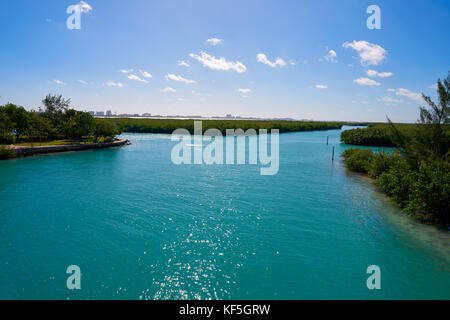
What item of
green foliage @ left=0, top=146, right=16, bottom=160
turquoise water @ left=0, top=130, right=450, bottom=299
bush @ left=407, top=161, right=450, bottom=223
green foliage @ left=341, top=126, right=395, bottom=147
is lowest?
turquoise water @ left=0, top=130, right=450, bottom=299

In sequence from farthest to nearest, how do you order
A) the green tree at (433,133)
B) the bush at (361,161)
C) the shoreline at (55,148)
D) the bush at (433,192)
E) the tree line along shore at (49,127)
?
1. the tree line along shore at (49,127)
2. the shoreline at (55,148)
3. the bush at (361,161)
4. the green tree at (433,133)
5. the bush at (433,192)

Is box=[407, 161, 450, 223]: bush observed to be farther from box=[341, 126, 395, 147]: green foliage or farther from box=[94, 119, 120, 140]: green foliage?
box=[341, 126, 395, 147]: green foliage

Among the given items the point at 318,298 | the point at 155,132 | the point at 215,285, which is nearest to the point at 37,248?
the point at 215,285

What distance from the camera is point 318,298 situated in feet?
26.7

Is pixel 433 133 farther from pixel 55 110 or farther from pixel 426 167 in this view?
pixel 55 110

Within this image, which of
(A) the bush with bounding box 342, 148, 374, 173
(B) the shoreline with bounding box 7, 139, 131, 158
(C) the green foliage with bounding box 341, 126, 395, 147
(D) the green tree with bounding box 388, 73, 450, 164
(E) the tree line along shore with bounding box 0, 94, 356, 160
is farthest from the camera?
(C) the green foliage with bounding box 341, 126, 395, 147

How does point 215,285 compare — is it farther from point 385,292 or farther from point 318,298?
point 385,292

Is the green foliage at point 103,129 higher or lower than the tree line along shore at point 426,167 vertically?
higher

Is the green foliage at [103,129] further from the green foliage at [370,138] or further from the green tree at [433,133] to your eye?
the green foliage at [370,138]

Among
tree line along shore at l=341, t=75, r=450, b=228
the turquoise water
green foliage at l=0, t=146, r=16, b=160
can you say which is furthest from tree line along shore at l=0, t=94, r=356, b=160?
tree line along shore at l=341, t=75, r=450, b=228

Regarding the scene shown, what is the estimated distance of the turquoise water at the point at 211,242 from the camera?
337 inches

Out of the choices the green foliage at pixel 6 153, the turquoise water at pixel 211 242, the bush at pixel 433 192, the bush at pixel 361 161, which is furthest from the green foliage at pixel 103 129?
the bush at pixel 433 192

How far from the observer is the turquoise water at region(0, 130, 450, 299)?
28.1 feet
